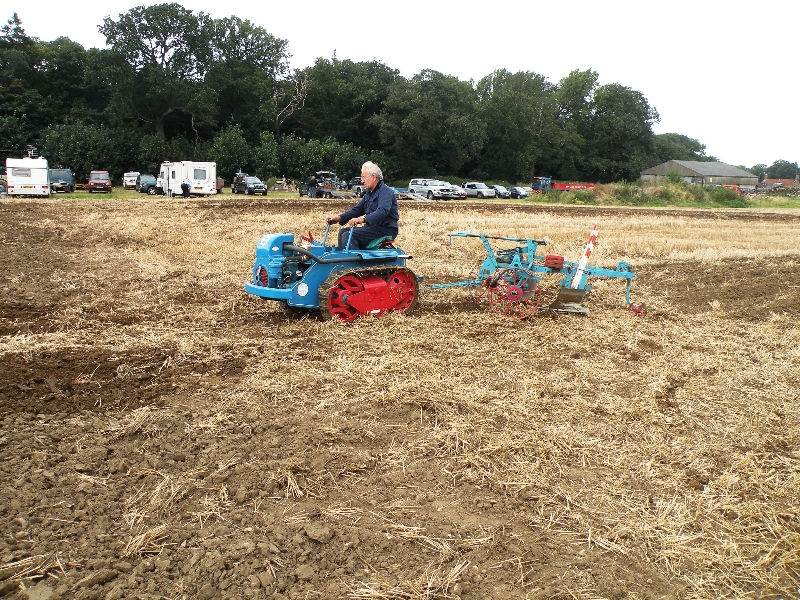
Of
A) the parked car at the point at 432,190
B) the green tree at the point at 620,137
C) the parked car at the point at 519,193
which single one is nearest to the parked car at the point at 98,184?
the parked car at the point at 432,190

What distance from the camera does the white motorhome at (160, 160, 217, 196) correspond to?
37125 mm

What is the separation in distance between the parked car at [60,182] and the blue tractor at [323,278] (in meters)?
35.3

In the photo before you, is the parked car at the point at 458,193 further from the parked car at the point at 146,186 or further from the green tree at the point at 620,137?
the green tree at the point at 620,137

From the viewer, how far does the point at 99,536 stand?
3459 mm

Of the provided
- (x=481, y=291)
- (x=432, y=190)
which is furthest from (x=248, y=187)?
(x=481, y=291)

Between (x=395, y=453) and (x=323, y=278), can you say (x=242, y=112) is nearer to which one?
(x=323, y=278)

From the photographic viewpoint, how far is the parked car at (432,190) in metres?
45.9

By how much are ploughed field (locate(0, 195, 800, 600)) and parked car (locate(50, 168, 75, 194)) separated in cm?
3285

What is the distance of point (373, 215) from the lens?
8.25m

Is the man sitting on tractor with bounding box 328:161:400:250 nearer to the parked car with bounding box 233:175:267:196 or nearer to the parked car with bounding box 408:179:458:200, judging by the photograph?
the parked car with bounding box 233:175:267:196

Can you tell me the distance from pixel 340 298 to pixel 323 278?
1.10 feet

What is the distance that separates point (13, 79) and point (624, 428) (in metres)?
70.1

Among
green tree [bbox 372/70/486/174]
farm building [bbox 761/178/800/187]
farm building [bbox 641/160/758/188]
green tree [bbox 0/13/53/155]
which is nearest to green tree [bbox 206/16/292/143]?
green tree [bbox 372/70/486/174]

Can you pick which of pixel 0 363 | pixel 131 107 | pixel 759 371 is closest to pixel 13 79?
pixel 131 107
